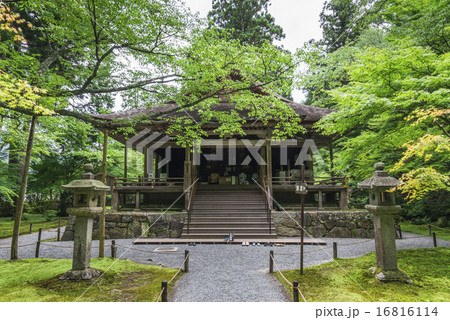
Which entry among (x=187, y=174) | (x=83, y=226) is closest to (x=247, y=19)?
(x=187, y=174)

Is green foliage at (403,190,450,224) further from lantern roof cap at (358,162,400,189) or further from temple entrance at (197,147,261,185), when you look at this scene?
lantern roof cap at (358,162,400,189)

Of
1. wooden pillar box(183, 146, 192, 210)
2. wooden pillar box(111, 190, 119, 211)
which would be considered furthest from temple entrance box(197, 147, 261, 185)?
wooden pillar box(111, 190, 119, 211)

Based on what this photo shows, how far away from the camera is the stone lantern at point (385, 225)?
4574mm

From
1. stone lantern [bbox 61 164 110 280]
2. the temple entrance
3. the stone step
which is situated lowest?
the stone step

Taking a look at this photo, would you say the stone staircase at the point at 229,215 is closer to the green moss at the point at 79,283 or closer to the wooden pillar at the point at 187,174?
the wooden pillar at the point at 187,174

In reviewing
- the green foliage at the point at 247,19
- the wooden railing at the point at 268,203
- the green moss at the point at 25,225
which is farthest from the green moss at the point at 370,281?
the green foliage at the point at 247,19

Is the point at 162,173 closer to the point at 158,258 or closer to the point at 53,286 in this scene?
the point at 158,258

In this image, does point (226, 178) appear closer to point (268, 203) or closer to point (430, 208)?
point (268, 203)

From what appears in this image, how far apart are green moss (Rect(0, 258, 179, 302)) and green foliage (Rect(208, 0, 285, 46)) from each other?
73.5ft

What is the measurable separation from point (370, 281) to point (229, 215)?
6.77 m

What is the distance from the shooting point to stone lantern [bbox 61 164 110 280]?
4875mm

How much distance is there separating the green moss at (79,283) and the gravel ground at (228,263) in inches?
25.2

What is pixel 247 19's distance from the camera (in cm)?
2331

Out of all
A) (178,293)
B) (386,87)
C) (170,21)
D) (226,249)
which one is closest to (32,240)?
(226,249)
